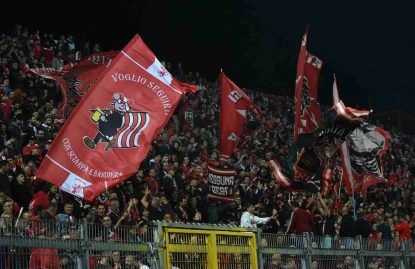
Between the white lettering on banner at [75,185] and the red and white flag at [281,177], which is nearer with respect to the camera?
the white lettering on banner at [75,185]

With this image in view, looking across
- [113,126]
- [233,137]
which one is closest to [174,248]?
[113,126]

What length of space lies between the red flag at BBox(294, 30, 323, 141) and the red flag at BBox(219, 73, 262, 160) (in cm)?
123

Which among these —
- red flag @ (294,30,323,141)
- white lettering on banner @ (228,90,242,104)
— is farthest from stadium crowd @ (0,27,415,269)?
white lettering on banner @ (228,90,242,104)

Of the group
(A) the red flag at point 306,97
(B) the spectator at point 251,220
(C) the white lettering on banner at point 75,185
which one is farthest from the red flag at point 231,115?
(C) the white lettering on banner at point 75,185

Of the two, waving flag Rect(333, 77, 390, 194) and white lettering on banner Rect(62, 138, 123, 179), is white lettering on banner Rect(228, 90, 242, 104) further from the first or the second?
white lettering on banner Rect(62, 138, 123, 179)

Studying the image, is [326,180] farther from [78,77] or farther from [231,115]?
[78,77]

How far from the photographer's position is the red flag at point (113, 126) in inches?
370

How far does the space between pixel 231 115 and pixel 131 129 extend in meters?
7.52

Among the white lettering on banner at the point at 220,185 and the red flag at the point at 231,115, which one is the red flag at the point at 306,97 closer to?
the red flag at the point at 231,115

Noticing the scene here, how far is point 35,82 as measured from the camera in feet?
65.9

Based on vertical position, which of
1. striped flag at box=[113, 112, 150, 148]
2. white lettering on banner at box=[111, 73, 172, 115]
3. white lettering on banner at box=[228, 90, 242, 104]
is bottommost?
striped flag at box=[113, 112, 150, 148]

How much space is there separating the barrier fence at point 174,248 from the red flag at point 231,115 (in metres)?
5.61

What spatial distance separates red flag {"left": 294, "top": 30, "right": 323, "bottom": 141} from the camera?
16703 mm

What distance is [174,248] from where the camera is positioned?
934 cm
